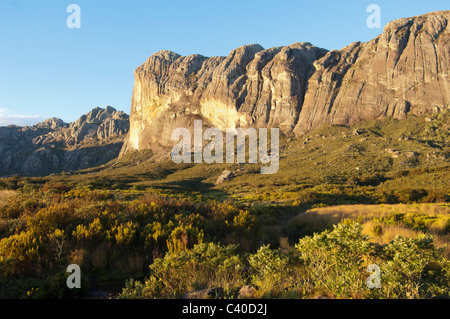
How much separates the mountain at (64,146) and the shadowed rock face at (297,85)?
2927 cm

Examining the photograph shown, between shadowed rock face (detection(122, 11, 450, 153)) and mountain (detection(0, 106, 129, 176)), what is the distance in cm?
2927

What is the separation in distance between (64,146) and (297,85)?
158753 millimetres

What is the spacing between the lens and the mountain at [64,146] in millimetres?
149375

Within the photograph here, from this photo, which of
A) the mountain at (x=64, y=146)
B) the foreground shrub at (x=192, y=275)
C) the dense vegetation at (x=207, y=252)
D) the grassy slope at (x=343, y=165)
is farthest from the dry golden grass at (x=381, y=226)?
the mountain at (x=64, y=146)

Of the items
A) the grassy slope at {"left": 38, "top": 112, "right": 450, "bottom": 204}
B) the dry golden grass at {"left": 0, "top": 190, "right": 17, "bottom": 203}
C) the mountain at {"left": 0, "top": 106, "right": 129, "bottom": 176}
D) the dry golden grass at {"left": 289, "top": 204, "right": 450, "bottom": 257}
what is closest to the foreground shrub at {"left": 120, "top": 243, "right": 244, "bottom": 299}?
the dry golden grass at {"left": 289, "top": 204, "right": 450, "bottom": 257}

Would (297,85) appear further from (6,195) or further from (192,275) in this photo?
(192,275)

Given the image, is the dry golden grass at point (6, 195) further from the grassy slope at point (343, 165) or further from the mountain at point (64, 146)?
the mountain at point (64, 146)

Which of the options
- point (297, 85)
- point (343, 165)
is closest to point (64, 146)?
point (297, 85)

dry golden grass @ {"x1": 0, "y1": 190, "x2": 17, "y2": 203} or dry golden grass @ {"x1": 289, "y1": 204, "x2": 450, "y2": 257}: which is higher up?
dry golden grass @ {"x1": 0, "y1": 190, "x2": 17, "y2": 203}

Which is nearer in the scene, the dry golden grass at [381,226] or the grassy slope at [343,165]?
the dry golden grass at [381,226]

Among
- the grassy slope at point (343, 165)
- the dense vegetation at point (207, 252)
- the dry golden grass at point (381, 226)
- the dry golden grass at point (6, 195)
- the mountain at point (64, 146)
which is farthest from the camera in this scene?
the mountain at point (64, 146)

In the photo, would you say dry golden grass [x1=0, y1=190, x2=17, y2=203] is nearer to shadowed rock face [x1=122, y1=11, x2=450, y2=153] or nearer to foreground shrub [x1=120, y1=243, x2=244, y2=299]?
foreground shrub [x1=120, y1=243, x2=244, y2=299]

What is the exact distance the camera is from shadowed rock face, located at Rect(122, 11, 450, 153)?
Answer: 7562 centimetres
